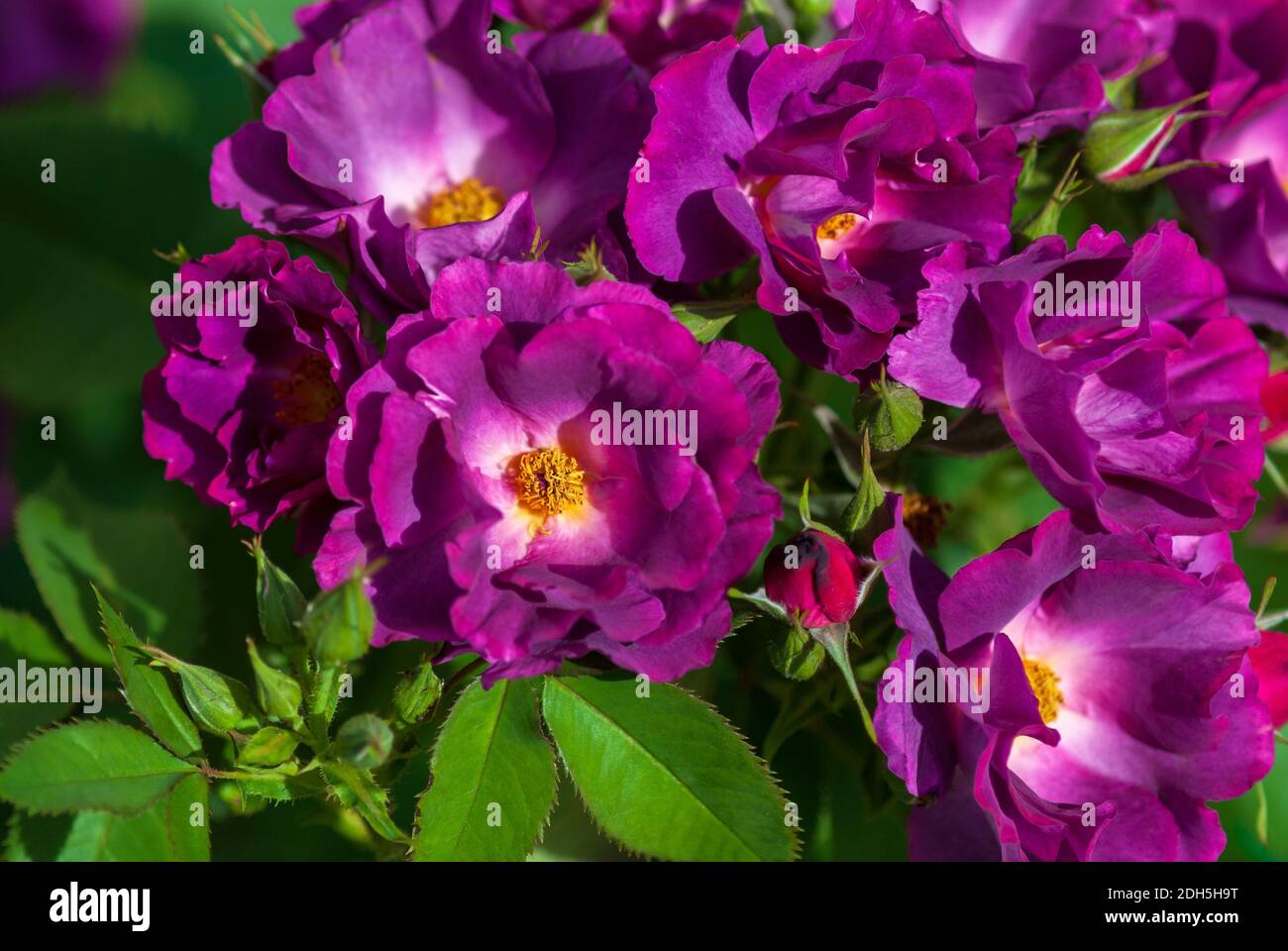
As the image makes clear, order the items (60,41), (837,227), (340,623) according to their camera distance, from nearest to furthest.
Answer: (340,623), (837,227), (60,41)

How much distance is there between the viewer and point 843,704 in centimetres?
96

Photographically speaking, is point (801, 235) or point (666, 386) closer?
point (666, 386)

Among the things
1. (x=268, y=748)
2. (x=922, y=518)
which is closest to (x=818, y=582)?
(x=922, y=518)

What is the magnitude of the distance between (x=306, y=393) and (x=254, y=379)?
4 cm

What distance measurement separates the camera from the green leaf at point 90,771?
31.7 inches

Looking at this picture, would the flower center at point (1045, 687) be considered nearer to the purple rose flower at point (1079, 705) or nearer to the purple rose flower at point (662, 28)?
the purple rose flower at point (1079, 705)

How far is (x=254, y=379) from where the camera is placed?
0.94 m

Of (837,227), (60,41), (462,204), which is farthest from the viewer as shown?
(60,41)

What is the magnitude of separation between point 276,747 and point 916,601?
1.57 feet

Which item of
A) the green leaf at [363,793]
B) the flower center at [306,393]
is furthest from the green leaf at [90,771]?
the flower center at [306,393]

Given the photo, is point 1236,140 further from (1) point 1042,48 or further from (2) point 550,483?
(2) point 550,483

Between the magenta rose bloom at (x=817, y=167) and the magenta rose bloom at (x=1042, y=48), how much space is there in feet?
0.17
